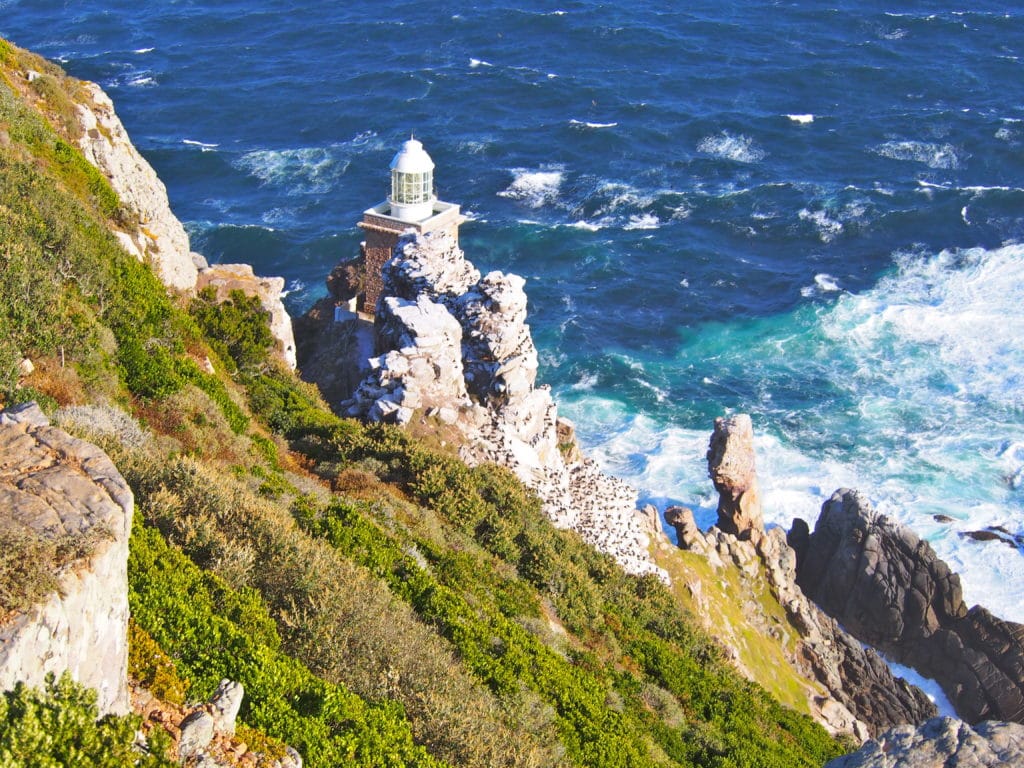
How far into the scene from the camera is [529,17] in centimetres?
10488

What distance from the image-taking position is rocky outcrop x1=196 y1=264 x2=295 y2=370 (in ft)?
110

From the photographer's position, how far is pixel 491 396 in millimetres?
29594

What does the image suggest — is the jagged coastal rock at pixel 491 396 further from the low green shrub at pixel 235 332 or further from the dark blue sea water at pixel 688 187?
the dark blue sea water at pixel 688 187

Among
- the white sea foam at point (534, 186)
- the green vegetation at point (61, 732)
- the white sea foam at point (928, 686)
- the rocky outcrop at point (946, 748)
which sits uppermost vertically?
the green vegetation at point (61, 732)

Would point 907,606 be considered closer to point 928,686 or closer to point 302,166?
point 928,686

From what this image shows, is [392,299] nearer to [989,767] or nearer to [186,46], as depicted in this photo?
[989,767]

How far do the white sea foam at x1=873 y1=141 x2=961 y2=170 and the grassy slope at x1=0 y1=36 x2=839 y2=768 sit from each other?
59930 mm

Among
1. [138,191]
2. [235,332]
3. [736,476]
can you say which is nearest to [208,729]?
[235,332]

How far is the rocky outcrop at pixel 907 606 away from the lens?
34.6m

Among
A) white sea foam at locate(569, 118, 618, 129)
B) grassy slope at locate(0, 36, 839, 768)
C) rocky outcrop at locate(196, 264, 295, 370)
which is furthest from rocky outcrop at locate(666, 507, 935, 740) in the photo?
white sea foam at locate(569, 118, 618, 129)

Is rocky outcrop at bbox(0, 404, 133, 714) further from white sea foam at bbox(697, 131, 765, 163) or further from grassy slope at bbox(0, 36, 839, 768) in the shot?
white sea foam at bbox(697, 131, 765, 163)

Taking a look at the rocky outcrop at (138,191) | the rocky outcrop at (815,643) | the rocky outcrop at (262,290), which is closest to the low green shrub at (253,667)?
the rocky outcrop at (138,191)

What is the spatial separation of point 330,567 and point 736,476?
24735mm

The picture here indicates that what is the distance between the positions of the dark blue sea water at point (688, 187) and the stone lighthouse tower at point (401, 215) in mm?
13274
